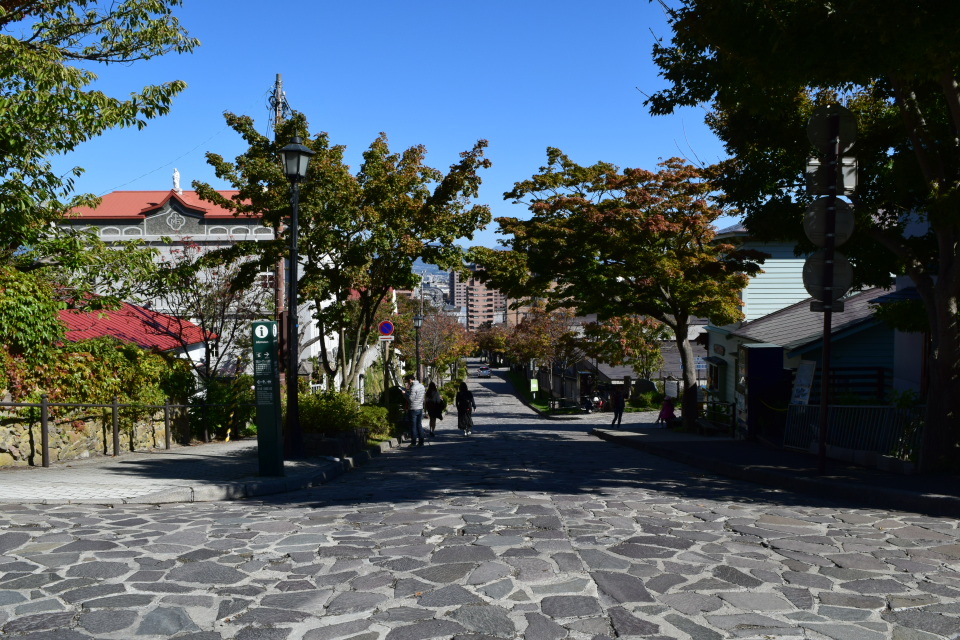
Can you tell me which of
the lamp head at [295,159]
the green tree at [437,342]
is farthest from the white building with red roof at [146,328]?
the green tree at [437,342]

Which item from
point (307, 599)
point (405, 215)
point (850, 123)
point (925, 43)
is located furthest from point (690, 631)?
point (405, 215)

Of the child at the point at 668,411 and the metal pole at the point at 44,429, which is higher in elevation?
the metal pole at the point at 44,429

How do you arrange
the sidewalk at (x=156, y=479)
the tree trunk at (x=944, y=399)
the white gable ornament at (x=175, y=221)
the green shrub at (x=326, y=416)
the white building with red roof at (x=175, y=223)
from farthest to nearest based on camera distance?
1. the white gable ornament at (x=175, y=221)
2. the white building with red roof at (x=175, y=223)
3. the green shrub at (x=326, y=416)
4. the tree trunk at (x=944, y=399)
5. the sidewalk at (x=156, y=479)

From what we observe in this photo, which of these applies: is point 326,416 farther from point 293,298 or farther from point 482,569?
point 482,569

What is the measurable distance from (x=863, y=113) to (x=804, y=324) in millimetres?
11136

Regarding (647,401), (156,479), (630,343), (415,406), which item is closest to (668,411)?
(415,406)

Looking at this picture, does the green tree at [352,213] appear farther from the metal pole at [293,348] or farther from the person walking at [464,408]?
the person walking at [464,408]

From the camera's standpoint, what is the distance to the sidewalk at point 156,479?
391 inches

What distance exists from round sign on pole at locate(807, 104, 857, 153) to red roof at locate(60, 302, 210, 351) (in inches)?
728

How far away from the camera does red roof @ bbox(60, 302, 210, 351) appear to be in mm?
23203

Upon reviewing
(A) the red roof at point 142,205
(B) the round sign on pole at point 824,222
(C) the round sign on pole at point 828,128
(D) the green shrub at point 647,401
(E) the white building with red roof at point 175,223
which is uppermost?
(A) the red roof at point 142,205

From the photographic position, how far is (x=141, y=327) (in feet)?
88.9

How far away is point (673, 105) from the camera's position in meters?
12.9

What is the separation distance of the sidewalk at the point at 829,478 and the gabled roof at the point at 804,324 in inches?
178
